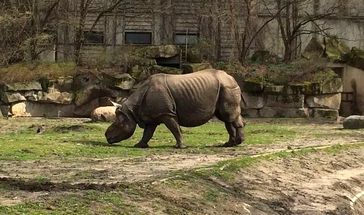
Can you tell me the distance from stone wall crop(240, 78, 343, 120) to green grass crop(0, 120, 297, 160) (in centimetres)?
601

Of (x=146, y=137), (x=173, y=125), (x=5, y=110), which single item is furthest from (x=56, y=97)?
(x=173, y=125)

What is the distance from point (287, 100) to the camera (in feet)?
106

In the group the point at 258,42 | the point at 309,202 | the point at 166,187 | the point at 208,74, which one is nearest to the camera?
the point at 166,187

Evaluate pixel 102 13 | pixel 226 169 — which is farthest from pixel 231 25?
pixel 226 169

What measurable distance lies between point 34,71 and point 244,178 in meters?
21.2

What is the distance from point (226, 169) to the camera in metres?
13.2

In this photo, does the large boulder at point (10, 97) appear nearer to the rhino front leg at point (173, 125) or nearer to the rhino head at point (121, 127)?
the rhino head at point (121, 127)

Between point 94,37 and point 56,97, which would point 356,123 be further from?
point 94,37

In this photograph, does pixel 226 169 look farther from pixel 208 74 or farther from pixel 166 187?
pixel 208 74

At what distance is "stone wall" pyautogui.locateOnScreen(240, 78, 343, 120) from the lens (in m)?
32.2

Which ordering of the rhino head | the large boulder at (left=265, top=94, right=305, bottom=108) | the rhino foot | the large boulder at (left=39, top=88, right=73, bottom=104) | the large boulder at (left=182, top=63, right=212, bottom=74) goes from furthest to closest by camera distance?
1. the large boulder at (left=182, top=63, right=212, bottom=74)
2. the large boulder at (left=265, top=94, right=305, bottom=108)
3. the large boulder at (left=39, top=88, right=73, bottom=104)
4. the rhino head
5. the rhino foot

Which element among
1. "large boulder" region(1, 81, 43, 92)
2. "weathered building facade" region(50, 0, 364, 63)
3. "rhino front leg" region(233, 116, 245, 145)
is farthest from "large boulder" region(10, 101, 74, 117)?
"rhino front leg" region(233, 116, 245, 145)

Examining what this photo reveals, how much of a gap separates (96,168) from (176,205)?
3.38 metres

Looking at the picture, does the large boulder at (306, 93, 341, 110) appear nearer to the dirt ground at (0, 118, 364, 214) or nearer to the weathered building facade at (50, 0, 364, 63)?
the weathered building facade at (50, 0, 364, 63)
